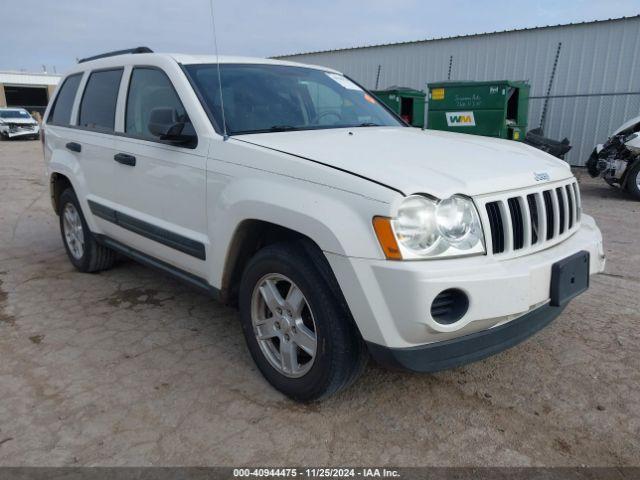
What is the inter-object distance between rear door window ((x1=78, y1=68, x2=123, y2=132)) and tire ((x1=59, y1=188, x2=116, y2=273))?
0.75 metres

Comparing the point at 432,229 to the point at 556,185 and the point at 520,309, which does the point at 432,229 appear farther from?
the point at 556,185

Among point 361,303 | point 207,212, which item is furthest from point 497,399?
point 207,212

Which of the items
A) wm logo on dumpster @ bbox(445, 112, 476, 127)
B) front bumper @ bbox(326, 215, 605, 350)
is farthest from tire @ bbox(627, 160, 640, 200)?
front bumper @ bbox(326, 215, 605, 350)

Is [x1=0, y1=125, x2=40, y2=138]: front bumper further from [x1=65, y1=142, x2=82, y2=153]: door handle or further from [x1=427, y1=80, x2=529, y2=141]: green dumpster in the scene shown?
[x1=65, y1=142, x2=82, y2=153]: door handle

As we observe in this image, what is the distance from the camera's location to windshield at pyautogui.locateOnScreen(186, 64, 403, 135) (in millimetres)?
3072

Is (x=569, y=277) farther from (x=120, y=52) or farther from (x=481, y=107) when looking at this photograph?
(x=481, y=107)

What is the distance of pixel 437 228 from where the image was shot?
83.8 inches

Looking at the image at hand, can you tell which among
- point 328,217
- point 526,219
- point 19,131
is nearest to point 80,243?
point 328,217

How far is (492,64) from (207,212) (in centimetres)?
1305

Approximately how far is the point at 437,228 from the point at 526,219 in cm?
51

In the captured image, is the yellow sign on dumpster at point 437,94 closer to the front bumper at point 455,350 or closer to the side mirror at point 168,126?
the side mirror at point 168,126

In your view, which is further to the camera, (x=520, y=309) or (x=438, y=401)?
(x=438, y=401)

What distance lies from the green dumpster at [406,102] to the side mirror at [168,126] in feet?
34.8

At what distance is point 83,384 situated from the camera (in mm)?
2895
